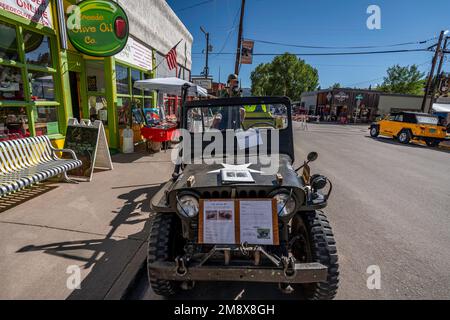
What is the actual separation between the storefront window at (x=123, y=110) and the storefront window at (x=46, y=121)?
2294 millimetres

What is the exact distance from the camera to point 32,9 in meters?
4.86

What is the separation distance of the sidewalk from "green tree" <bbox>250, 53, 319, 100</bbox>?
47468 mm

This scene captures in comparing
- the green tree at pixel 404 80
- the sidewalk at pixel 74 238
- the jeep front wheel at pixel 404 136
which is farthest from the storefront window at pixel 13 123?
the green tree at pixel 404 80

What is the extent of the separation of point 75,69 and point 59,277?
20.3ft

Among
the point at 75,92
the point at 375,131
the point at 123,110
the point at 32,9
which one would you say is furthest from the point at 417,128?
the point at 32,9

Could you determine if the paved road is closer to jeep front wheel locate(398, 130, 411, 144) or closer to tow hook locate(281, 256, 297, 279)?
tow hook locate(281, 256, 297, 279)

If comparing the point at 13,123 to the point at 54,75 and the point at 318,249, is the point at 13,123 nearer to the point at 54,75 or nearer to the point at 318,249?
the point at 54,75

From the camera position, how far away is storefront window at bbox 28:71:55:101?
5225 millimetres

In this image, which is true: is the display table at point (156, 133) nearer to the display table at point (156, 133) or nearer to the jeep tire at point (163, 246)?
the display table at point (156, 133)

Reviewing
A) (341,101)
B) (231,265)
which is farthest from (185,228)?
(341,101)

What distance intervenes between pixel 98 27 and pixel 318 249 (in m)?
6.27

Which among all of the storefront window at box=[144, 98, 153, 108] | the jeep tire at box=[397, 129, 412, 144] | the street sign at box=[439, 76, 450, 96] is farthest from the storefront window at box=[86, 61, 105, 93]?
the street sign at box=[439, 76, 450, 96]

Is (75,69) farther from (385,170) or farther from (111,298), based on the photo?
(385,170)

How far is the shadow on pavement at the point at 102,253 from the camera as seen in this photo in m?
2.24
